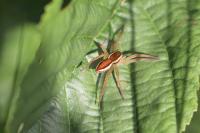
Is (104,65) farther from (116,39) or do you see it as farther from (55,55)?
(55,55)

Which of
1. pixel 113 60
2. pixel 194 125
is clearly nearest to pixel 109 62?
pixel 113 60

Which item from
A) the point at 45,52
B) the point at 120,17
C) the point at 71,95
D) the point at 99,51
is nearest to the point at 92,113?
the point at 71,95

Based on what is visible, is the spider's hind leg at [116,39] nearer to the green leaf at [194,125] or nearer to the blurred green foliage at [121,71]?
the blurred green foliage at [121,71]

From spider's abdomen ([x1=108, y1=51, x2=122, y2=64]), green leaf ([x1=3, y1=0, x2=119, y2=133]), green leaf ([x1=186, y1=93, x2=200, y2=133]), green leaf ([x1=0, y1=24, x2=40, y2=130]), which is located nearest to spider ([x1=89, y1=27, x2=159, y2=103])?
spider's abdomen ([x1=108, y1=51, x2=122, y2=64])

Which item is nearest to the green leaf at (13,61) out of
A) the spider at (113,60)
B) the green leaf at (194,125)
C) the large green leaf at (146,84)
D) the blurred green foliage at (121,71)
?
the blurred green foliage at (121,71)

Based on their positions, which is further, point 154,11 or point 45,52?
point 154,11

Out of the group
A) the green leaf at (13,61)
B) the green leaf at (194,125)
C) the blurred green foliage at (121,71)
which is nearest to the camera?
the green leaf at (13,61)

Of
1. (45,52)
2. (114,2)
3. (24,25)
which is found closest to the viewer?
(45,52)

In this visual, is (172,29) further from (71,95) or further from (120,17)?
(71,95)
